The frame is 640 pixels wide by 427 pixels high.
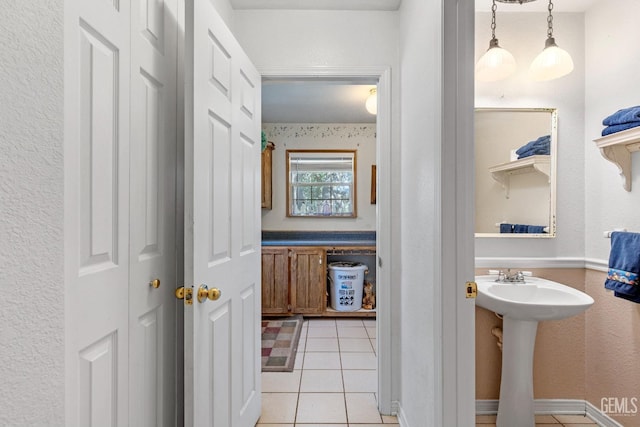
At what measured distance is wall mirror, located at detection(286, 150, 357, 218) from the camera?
14.6 ft

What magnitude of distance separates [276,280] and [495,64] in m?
2.96

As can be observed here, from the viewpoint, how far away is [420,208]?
153 cm

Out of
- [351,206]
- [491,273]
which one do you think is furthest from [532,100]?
[351,206]

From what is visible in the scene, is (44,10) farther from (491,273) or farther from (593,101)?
(593,101)

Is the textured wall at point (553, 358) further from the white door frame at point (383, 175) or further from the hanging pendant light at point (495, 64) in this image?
the hanging pendant light at point (495, 64)

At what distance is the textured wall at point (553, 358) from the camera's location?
1.94m

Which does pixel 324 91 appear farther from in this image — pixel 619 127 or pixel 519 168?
pixel 619 127

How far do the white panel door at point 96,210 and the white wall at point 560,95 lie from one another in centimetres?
188

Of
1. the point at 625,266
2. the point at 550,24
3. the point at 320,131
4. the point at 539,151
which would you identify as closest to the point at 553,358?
the point at 625,266

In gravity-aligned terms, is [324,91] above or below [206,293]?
above

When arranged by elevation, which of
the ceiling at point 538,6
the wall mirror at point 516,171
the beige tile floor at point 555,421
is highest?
the ceiling at point 538,6

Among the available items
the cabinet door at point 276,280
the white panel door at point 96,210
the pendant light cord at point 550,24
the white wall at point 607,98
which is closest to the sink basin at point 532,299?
the white wall at point 607,98

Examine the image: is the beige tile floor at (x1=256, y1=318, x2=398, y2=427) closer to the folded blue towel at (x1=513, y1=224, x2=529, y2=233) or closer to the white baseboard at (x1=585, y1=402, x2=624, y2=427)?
the white baseboard at (x1=585, y1=402, x2=624, y2=427)

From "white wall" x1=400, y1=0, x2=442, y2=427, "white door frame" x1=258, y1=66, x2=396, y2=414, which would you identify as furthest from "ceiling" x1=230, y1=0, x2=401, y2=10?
"white door frame" x1=258, y1=66, x2=396, y2=414
